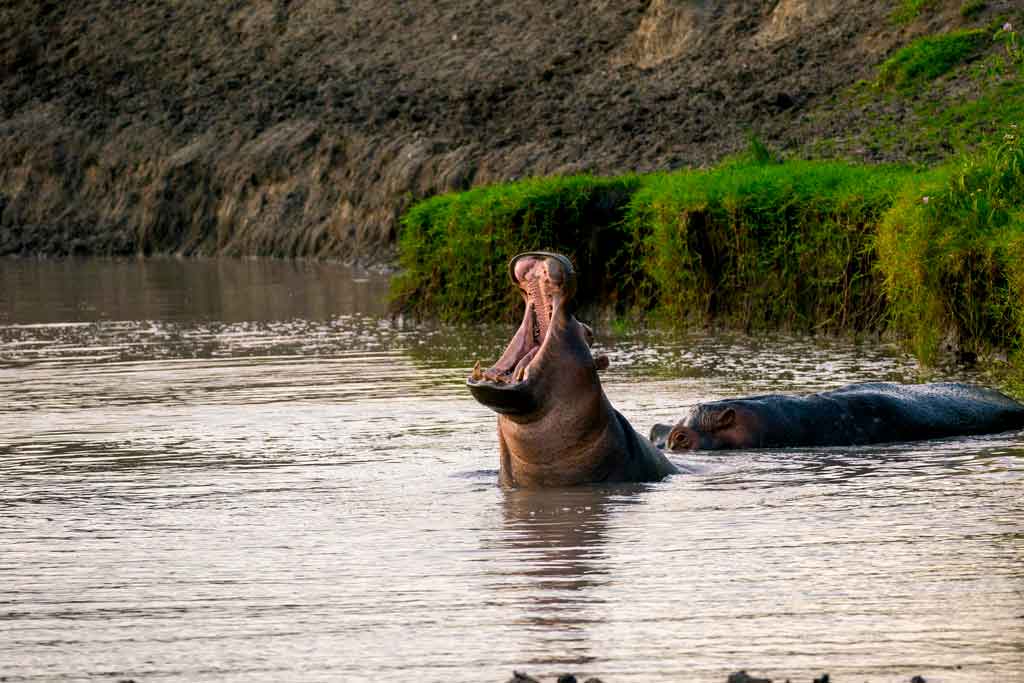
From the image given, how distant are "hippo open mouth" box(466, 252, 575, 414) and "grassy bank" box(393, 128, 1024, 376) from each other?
4.38 meters

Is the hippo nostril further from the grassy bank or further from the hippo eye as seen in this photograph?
the grassy bank

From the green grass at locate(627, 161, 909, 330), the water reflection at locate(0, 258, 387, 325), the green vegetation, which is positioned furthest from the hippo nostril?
the green vegetation

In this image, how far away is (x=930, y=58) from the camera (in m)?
24.5

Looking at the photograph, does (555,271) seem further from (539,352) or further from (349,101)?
(349,101)

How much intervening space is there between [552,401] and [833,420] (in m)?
2.34

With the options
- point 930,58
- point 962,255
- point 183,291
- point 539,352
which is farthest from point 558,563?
point 930,58

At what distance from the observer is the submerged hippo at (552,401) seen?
8617 mm

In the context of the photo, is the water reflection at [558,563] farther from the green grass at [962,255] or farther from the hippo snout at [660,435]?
the green grass at [962,255]

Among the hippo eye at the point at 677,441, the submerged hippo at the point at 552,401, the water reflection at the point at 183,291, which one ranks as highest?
the water reflection at the point at 183,291

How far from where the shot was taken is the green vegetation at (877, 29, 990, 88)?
24.2 metres

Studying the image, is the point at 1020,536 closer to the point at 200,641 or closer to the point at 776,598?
the point at 776,598

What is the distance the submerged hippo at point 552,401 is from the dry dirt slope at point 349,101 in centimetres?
1611

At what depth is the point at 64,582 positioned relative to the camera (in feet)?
23.1

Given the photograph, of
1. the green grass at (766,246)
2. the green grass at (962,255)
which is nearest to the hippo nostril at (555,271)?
the green grass at (962,255)
